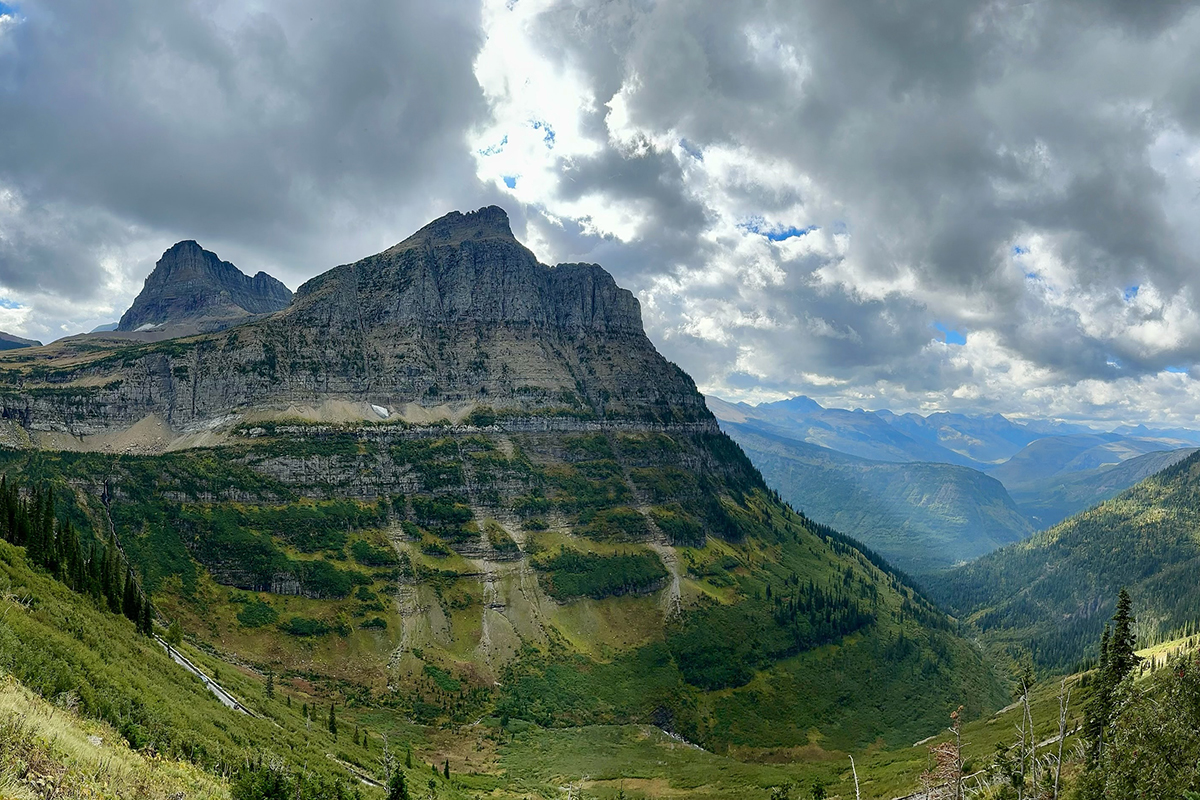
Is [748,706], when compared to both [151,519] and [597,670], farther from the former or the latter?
[151,519]

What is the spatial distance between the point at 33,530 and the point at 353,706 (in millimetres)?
73919

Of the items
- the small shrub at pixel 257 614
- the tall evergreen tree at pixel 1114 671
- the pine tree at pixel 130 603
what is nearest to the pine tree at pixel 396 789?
the pine tree at pixel 130 603

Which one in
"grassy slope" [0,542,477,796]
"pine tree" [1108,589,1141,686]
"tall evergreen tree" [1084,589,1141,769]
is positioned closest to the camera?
"grassy slope" [0,542,477,796]

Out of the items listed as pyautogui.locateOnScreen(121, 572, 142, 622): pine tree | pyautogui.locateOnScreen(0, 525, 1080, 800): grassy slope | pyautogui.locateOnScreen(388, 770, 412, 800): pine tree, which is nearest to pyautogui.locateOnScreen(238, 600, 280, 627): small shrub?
pyautogui.locateOnScreen(0, 525, 1080, 800): grassy slope

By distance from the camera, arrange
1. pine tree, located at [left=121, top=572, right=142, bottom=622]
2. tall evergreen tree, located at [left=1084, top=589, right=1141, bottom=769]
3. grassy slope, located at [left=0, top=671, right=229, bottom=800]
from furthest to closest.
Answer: pine tree, located at [left=121, top=572, right=142, bottom=622] < tall evergreen tree, located at [left=1084, top=589, right=1141, bottom=769] < grassy slope, located at [left=0, top=671, right=229, bottom=800]

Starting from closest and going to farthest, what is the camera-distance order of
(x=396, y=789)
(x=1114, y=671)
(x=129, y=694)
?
(x=129, y=694), (x=396, y=789), (x=1114, y=671)

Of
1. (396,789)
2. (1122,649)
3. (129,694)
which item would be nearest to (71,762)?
(129,694)

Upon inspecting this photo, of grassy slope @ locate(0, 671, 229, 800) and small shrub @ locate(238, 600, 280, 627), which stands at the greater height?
grassy slope @ locate(0, 671, 229, 800)

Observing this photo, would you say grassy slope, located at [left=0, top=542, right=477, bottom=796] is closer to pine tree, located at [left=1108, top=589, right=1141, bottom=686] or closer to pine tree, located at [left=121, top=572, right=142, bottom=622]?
pine tree, located at [left=121, top=572, right=142, bottom=622]

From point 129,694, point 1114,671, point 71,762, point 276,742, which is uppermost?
point 71,762

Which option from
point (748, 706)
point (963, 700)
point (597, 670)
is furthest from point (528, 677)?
point (963, 700)

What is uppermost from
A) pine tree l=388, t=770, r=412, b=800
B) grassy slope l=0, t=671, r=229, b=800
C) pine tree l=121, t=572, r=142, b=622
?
grassy slope l=0, t=671, r=229, b=800

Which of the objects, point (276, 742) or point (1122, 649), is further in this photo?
point (1122, 649)

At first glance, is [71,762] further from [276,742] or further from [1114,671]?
[1114,671]
